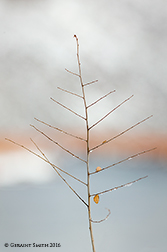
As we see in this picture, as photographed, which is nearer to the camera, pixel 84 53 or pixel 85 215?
pixel 85 215

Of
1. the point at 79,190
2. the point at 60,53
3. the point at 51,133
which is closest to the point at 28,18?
the point at 60,53

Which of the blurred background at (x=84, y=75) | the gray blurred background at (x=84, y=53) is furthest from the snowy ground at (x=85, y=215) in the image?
the gray blurred background at (x=84, y=53)

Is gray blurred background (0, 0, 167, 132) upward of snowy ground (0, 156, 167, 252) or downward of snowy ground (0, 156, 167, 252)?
upward

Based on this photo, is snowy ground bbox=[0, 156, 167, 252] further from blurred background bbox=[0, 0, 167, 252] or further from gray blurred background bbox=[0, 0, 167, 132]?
gray blurred background bbox=[0, 0, 167, 132]

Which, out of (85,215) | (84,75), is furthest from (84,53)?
(85,215)

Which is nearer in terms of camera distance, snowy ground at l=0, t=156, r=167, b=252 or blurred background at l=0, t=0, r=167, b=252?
snowy ground at l=0, t=156, r=167, b=252

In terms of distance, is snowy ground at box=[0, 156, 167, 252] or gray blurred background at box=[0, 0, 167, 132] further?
gray blurred background at box=[0, 0, 167, 132]

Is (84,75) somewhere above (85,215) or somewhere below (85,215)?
above

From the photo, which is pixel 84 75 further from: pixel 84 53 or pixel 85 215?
pixel 85 215

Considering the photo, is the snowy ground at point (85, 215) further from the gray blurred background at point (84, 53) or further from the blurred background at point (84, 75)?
the gray blurred background at point (84, 53)

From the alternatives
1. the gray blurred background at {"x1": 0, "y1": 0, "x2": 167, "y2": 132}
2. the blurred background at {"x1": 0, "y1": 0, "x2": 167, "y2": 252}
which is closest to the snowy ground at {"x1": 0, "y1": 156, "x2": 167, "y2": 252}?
the blurred background at {"x1": 0, "y1": 0, "x2": 167, "y2": 252}

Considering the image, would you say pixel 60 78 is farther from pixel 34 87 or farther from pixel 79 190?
pixel 79 190
